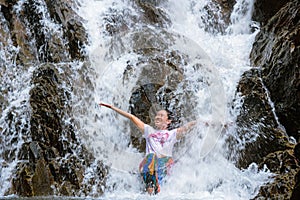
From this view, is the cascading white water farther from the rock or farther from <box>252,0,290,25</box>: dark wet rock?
the rock

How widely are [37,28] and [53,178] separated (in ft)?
13.0

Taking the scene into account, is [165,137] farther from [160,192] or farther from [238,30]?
[238,30]

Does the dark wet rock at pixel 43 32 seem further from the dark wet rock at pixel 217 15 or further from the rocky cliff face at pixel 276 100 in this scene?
the rocky cliff face at pixel 276 100

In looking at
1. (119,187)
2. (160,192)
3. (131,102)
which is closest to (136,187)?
(119,187)

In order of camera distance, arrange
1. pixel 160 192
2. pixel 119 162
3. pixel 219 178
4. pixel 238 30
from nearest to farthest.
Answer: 1. pixel 160 192
2. pixel 219 178
3. pixel 119 162
4. pixel 238 30

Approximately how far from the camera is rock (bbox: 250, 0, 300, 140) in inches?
260

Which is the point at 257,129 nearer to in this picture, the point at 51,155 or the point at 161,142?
the point at 161,142

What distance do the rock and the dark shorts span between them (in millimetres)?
2290

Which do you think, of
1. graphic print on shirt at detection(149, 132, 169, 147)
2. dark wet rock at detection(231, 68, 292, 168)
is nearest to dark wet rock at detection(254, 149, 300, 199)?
dark wet rock at detection(231, 68, 292, 168)

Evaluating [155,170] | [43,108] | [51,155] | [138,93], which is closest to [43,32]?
[43,108]

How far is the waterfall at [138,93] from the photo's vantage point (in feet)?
21.2

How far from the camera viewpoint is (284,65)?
6.96 metres

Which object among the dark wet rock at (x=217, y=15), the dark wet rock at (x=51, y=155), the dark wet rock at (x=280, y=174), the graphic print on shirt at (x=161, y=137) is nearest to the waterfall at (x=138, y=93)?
the dark wet rock at (x=51, y=155)

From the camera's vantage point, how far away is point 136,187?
6.69m
